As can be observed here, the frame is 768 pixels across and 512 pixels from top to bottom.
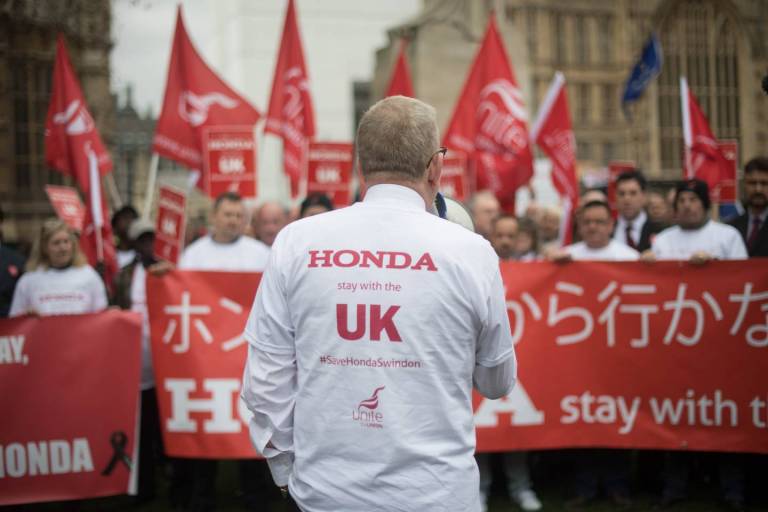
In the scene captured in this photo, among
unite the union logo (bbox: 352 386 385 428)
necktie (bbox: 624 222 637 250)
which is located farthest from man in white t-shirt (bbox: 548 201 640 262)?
unite the union logo (bbox: 352 386 385 428)

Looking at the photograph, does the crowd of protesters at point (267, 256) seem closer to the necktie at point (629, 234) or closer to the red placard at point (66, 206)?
the necktie at point (629, 234)

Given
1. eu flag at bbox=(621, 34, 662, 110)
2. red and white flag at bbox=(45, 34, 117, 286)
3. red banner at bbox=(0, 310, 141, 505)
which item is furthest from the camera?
eu flag at bbox=(621, 34, 662, 110)

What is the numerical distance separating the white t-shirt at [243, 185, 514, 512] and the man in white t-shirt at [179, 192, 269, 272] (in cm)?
404

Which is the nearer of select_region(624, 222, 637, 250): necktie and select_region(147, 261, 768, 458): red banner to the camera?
select_region(147, 261, 768, 458): red banner

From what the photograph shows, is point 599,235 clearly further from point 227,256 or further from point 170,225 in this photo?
point 170,225

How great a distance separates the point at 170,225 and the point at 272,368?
15.8ft

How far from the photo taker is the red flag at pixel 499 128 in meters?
10.5

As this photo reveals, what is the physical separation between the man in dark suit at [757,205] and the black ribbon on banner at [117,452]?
451 centimetres

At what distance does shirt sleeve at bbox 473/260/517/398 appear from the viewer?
9.23 ft

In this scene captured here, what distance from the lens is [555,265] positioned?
6457 millimetres

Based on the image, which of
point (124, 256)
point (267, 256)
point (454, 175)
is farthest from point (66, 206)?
point (267, 256)

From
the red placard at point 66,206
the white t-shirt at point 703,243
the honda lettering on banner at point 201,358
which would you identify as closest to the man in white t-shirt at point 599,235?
the white t-shirt at point 703,243

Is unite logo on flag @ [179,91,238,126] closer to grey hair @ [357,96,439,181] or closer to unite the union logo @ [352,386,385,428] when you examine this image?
grey hair @ [357,96,439,181]

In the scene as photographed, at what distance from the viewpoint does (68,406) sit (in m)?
6.12
